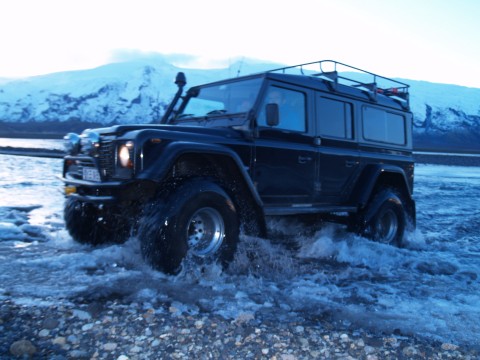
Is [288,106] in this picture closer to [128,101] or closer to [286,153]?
[286,153]

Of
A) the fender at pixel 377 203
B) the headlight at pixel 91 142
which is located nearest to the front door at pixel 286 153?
the fender at pixel 377 203

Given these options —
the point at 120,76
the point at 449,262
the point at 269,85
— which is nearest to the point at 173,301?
the point at 269,85

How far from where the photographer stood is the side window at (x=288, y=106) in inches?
190

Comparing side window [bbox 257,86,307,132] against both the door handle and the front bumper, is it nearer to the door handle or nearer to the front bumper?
the door handle

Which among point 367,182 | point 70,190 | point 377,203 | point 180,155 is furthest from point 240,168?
point 377,203

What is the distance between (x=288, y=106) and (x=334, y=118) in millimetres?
939

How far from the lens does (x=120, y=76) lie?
158 meters

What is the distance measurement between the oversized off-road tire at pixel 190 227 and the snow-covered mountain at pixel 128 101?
3686 inches

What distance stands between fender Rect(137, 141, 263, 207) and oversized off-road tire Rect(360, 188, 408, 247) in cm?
245

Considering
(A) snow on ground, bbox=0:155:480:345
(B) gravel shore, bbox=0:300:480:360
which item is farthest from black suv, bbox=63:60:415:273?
(B) gravel shore, bbox=0:300:480:360

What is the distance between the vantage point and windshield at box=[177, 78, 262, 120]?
482cm

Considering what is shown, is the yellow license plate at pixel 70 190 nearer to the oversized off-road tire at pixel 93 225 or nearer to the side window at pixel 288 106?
the oversized off-road tire at pixel 93 225

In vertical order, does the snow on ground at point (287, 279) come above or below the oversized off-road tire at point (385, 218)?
below

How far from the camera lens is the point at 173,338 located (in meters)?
2.55
